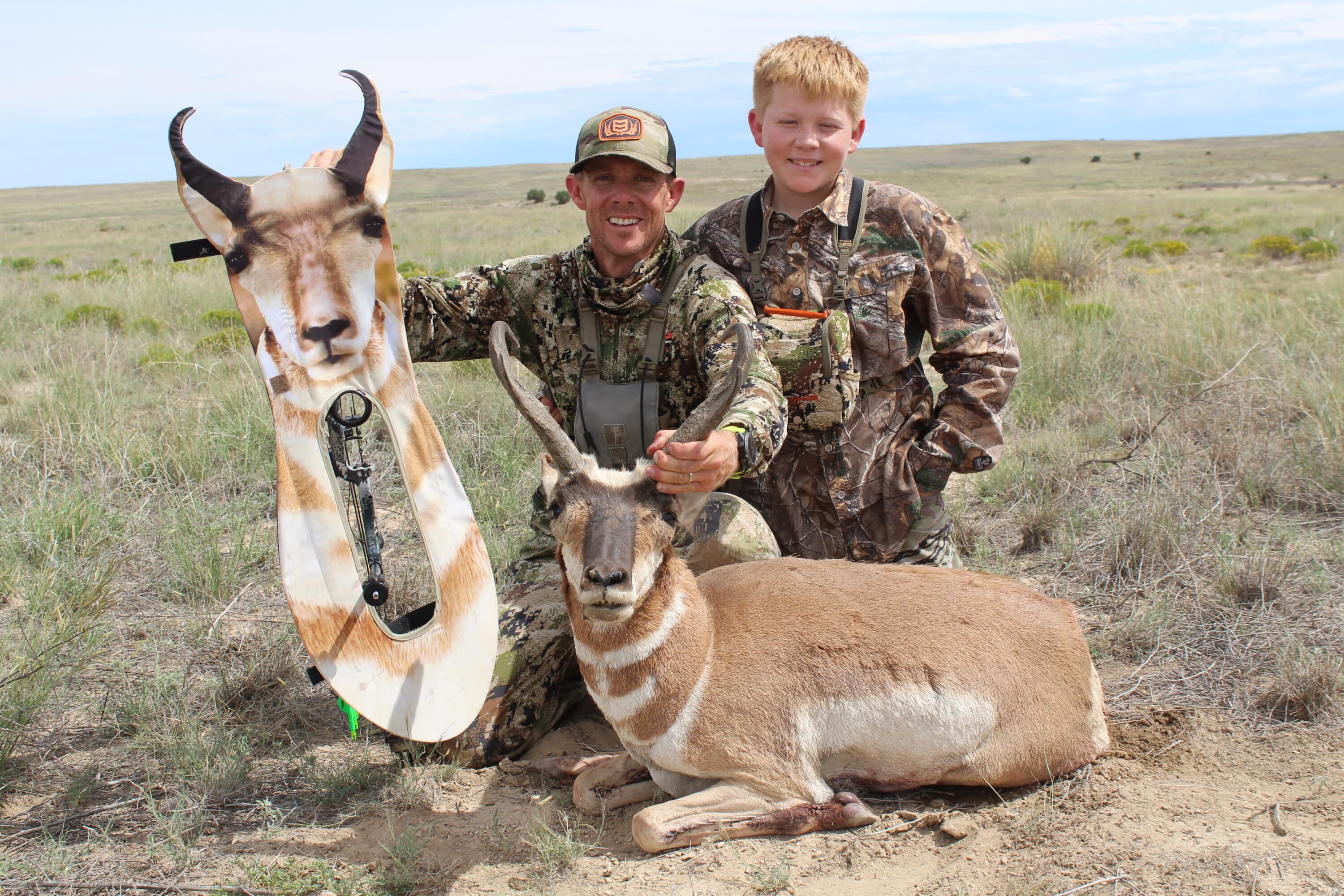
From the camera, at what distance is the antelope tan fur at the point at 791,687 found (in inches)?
141

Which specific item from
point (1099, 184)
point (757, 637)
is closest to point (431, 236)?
point (757, 637)

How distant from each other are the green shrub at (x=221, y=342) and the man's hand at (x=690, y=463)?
8.08 m

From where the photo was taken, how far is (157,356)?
10.0 m

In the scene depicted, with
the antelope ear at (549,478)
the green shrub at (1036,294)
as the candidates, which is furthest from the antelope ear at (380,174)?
the green shrub at (1036,294)

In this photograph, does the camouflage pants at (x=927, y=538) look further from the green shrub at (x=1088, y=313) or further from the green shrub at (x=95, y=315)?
the green shrub at (x=95, y=315)

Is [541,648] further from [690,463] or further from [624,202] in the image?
[624,202]

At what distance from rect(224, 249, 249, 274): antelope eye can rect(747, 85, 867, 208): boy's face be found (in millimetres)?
2455

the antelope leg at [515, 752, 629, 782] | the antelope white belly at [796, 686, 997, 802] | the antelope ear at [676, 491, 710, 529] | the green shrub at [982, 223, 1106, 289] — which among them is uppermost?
the green shrub at [982, 223, 1106, 289]

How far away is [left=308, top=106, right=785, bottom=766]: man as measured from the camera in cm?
451

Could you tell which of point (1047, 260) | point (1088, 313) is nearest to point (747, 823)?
point (1088, 313)

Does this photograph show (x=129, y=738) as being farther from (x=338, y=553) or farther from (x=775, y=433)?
(x=775, y=433)

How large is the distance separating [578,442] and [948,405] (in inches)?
76.9

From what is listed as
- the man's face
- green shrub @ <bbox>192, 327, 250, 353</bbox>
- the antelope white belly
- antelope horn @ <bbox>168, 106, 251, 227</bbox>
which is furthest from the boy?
green shrub @ <bbox>192, 327, 250, 353</bbox>

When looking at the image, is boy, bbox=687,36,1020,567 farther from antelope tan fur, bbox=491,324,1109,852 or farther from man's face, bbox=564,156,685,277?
antelope tan fur, bbox=491,324,1109,852
